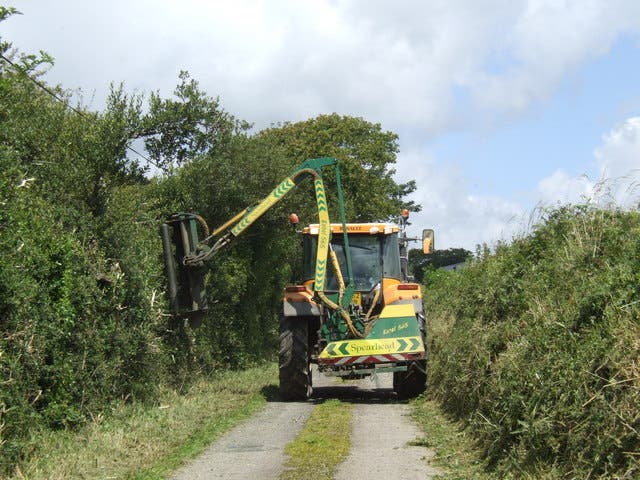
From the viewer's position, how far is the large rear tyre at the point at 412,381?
13541 mm

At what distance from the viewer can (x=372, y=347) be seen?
12.7m

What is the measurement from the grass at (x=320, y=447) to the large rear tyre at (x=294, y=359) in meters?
1.66

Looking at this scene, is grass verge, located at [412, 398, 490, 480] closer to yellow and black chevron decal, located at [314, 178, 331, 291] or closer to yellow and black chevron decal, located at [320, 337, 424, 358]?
yellow and black chevron decal, located at [320, 337, 424, 358]

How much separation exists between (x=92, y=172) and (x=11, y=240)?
369cm

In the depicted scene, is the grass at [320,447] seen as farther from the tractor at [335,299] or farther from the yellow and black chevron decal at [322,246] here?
the yellow and black chevron decal at [322,246]

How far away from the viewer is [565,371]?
6949mm

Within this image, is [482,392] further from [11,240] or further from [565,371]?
[11,240]

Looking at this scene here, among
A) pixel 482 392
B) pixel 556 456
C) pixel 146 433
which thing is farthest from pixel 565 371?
pixel 146 433

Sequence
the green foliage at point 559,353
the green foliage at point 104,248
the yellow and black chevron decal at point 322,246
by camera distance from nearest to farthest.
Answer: the green foliage at point 559,353, the green foliage at point 104,248, the yellow and black chevron decal at point 322,246

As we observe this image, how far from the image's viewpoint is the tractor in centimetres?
1284

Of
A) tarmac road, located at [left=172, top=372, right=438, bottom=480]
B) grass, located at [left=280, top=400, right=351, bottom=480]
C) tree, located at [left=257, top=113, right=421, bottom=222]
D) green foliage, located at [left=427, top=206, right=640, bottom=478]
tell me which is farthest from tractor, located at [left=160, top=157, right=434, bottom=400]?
tree, located at [left=257, top=113, right=421, bottom=222]

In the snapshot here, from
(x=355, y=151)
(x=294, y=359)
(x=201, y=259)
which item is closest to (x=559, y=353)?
(x=294, y=359)

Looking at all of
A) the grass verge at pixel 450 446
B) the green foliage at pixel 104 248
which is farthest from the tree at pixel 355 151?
the grass verge at pixel 450 446

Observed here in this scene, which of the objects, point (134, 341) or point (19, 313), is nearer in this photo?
point (19, 313)
